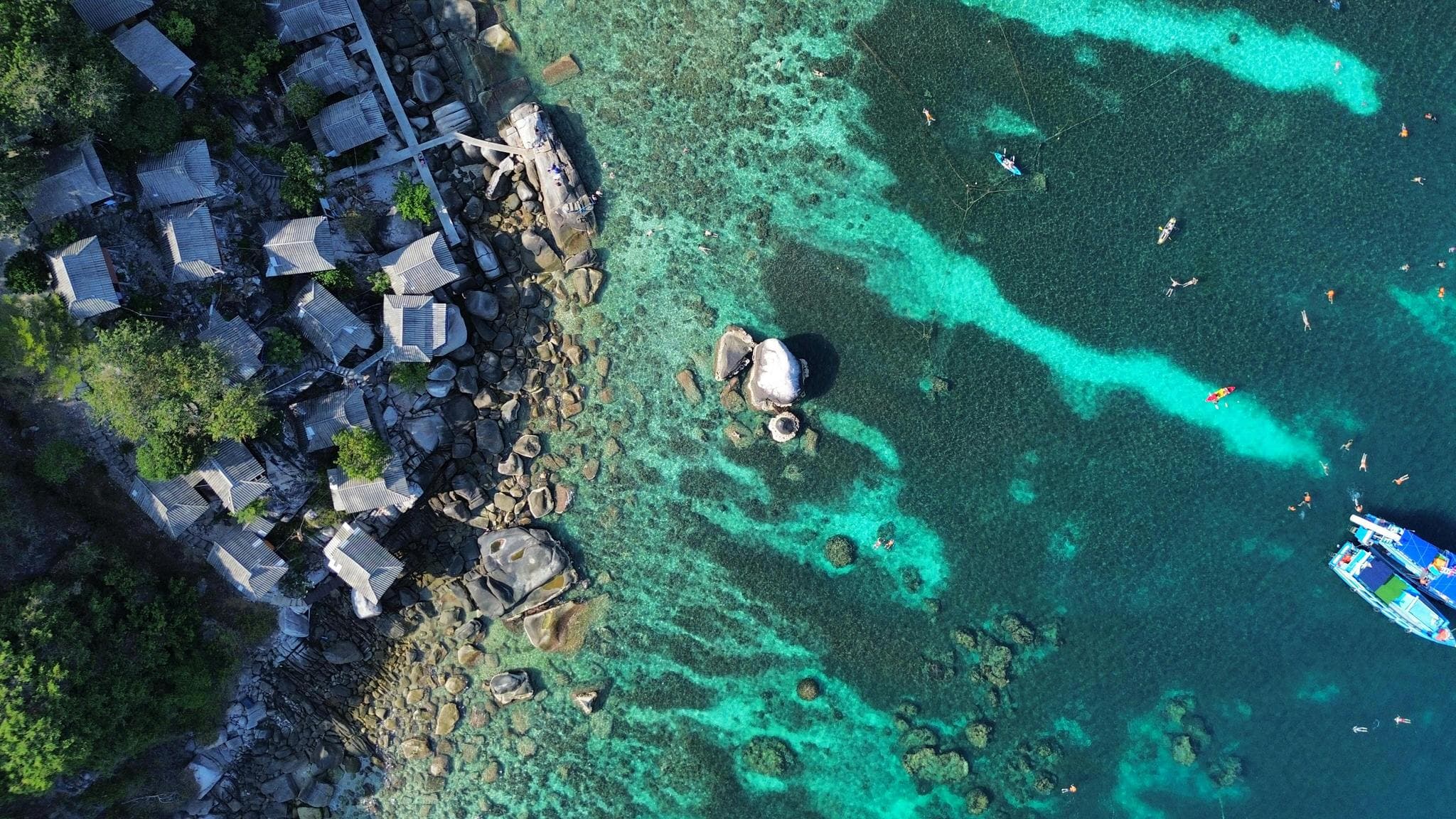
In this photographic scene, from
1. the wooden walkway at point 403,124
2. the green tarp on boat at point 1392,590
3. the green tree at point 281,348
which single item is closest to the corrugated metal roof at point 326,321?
the green tree at point 281,348

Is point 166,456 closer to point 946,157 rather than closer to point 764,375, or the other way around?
point 764,375

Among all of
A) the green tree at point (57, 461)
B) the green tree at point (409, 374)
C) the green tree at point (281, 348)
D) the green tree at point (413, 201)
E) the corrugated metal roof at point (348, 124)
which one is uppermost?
the corrugated metal roof at point (348, 124)

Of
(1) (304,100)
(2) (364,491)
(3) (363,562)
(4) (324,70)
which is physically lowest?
(3) (363,562)

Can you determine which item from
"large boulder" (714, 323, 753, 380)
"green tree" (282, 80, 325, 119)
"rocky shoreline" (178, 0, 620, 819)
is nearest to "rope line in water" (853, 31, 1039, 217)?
"large boulder" (714, 323, 753, 380)

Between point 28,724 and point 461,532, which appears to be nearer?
point 28,724

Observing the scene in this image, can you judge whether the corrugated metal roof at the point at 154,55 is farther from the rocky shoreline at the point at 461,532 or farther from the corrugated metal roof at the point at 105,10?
the rocky shoreline at the point at 461,532

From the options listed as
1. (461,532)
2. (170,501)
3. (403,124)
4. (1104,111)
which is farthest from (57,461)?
(1104,111)

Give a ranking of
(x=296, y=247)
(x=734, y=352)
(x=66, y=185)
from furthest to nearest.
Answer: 1. (x=734, y=352)
2. (x=296, y=247)
3. (x=66, y=185)
